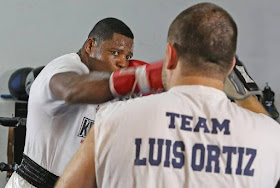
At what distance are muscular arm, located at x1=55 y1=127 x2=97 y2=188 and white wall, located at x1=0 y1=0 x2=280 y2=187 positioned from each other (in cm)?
352

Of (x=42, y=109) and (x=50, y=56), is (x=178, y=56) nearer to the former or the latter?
(x=42, y=109)

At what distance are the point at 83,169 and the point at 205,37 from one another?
45 centimetres

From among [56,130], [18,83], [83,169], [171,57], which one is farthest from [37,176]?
[18,83]

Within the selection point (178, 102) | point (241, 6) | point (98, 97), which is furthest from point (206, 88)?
point (241, 6)

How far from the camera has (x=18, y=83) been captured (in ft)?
13.8

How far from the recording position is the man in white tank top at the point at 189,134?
1.11 metres

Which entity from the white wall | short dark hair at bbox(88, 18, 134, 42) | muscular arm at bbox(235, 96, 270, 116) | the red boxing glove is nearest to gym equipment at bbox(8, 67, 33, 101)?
the white wall

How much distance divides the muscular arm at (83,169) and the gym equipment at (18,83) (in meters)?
3.11

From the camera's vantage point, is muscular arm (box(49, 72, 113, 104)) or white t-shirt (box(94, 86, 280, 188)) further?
muscular arm (box(49, 72, 113, 104))

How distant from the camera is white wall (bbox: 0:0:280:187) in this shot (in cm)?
451

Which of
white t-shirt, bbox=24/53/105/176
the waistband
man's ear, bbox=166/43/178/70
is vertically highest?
man's ear, bbox=166/43/178/70

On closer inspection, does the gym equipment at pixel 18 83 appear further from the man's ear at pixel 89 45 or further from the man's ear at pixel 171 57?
the man's ear at pixel 171 57

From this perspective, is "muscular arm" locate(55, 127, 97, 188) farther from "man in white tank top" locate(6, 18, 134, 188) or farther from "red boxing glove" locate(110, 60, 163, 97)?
"man in white tank top" locate(6, 18, 134, 188)

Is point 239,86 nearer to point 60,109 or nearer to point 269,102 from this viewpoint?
point 60,109
